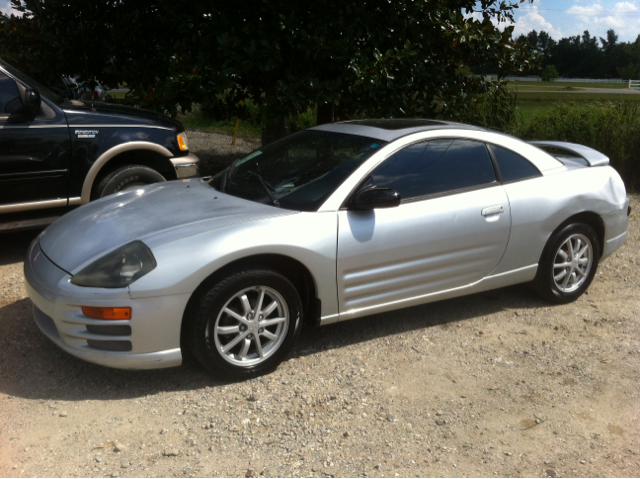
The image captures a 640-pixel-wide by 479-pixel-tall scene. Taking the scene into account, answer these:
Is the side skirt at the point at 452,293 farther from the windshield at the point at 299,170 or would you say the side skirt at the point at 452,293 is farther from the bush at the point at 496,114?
the bush at the point at 496,114

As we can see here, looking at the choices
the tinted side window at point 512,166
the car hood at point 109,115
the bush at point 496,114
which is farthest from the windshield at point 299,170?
the bush at point 496,114

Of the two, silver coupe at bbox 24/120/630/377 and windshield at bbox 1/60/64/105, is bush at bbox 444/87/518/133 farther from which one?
windshield at bbox 1/60/64/105

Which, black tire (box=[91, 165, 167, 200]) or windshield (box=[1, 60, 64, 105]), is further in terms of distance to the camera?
black tire (box=[91, 165, 167, 200])

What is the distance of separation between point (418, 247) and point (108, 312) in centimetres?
204

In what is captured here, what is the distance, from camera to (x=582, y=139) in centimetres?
1076

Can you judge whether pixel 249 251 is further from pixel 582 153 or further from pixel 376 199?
pixel 582 153

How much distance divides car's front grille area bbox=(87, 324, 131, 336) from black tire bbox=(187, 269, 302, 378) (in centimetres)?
35

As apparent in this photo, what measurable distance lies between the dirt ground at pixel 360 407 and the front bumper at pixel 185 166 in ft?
7.48

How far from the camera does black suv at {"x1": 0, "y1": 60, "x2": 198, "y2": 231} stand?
5836mm

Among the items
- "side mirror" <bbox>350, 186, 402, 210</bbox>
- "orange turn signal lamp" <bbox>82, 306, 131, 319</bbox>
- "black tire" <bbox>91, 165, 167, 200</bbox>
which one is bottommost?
"orange turn signal lamp" <bbox>82, 306, 131, 319</bbox>

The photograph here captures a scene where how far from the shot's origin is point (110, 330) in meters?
3.57

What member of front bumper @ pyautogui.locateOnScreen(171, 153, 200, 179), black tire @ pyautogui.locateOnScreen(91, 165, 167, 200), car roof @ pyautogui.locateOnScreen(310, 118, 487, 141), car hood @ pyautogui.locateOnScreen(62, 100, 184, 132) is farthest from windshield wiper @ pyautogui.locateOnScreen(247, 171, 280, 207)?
car hood @ pyautogui.locateOnScreen(62, 100, 184, 132)

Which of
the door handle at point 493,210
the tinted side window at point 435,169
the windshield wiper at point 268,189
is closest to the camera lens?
the windshield wiper at point 268,189

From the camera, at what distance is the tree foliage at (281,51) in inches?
304
